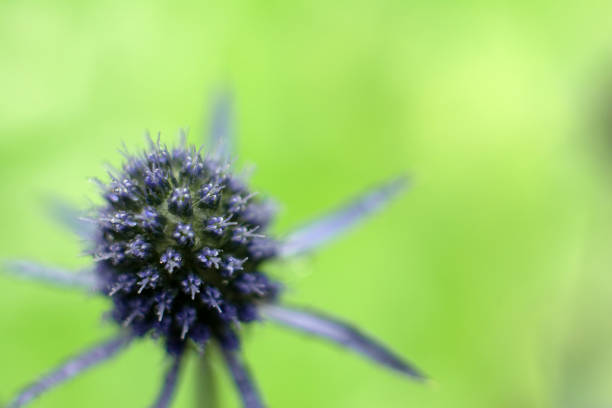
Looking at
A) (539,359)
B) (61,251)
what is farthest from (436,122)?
(61,251)

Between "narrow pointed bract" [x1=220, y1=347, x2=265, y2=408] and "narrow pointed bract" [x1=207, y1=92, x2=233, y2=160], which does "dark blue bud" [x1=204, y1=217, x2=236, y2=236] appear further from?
"narrow pointed bract" [x1=207, y1=92, x2=233, y2=160]

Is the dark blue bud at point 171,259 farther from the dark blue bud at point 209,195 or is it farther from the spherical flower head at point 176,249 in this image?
the dark blue bud at point 209,195

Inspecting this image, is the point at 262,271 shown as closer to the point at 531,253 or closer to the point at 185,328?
the point at 185,328

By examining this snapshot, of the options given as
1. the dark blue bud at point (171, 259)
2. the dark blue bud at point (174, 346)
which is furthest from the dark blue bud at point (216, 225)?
the dark blue bud at point (174, 346)

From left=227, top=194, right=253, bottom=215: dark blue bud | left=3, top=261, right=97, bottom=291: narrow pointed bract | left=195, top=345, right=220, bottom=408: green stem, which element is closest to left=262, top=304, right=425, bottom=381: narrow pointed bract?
left=195, top=345, right=220, bottom=408: green stem

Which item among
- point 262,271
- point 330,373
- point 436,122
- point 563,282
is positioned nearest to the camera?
point 262,271

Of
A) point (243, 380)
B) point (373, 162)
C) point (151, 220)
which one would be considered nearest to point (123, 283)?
point (151, 220)
